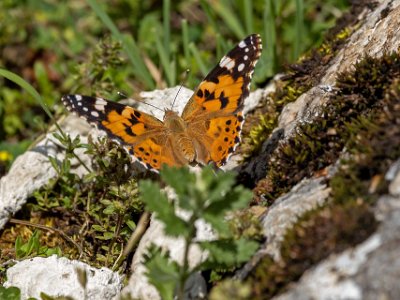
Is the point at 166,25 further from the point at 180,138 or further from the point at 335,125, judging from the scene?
the point at 335,125

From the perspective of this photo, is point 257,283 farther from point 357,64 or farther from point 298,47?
point 298,47

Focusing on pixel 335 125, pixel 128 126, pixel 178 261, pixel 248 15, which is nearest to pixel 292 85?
pixel 335 125

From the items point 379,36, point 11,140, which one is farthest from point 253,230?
point 11,140

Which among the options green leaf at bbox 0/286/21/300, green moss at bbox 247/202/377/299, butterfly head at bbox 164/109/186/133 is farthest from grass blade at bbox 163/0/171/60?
green moss at bbox 247/202/377/299

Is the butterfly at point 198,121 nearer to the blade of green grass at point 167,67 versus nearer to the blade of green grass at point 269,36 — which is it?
the blade of green grass at point 269,36

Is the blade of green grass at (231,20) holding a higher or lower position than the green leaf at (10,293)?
higher

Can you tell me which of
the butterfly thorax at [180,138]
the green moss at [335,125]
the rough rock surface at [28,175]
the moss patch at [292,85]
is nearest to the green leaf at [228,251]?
the green moss at [335,125]
